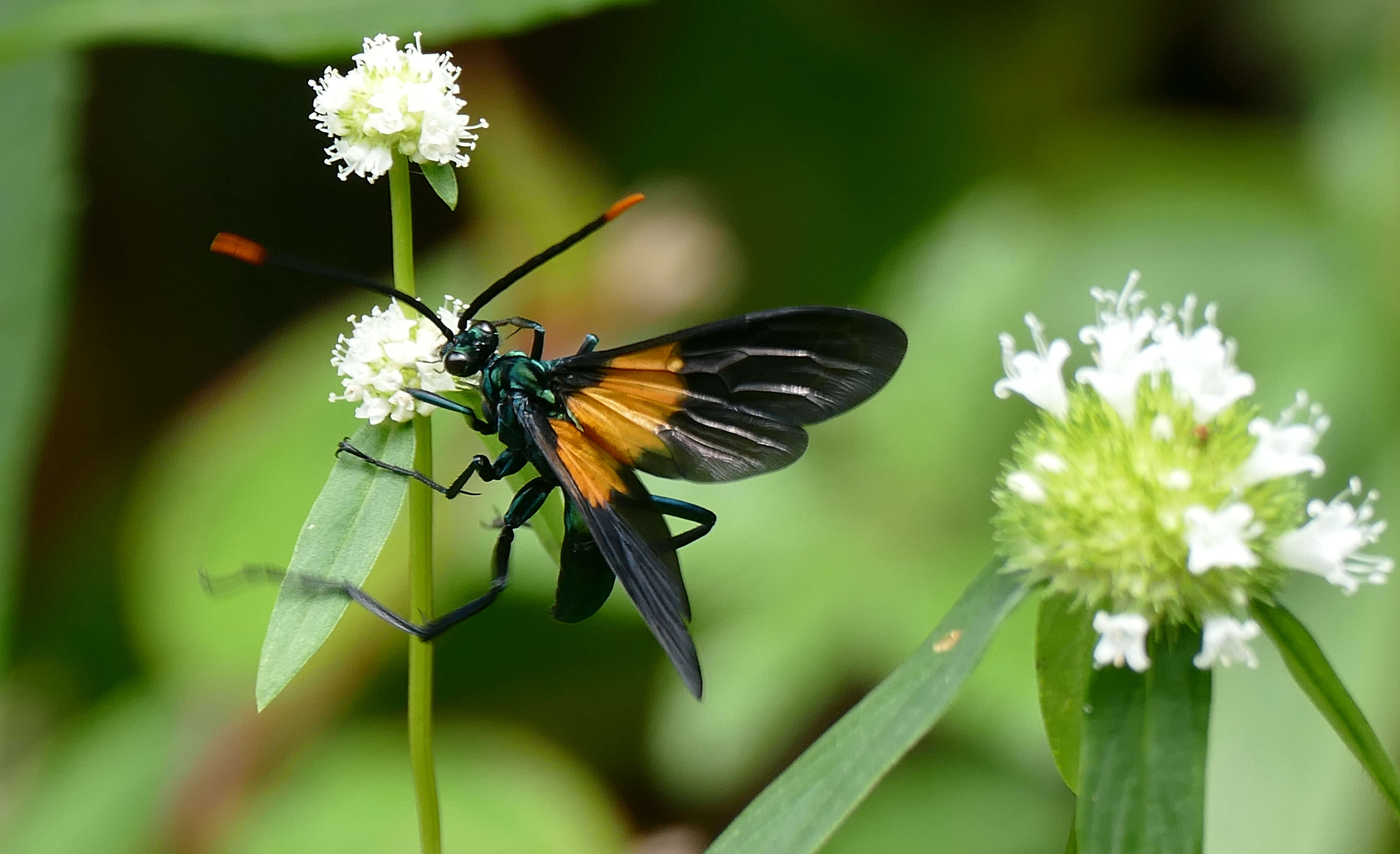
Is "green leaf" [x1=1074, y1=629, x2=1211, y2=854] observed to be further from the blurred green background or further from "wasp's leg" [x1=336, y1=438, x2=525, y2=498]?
the blurred green background

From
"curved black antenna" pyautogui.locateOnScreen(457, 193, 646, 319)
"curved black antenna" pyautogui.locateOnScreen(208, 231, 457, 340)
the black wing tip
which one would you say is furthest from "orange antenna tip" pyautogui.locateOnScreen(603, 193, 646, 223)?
the black wing tip

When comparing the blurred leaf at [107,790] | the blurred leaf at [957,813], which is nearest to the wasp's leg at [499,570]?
the blurred leaf at [957,813]

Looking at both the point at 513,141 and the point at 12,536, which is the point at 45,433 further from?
the point at 513,141

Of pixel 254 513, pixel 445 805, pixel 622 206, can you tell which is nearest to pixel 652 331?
pixel 254 513

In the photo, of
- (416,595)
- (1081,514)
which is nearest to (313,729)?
(416,595)

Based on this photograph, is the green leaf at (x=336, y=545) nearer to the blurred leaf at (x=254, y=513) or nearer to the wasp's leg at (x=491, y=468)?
the wasp's leg at (x=491, y=468)

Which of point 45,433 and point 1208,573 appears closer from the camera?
point 1208,573
